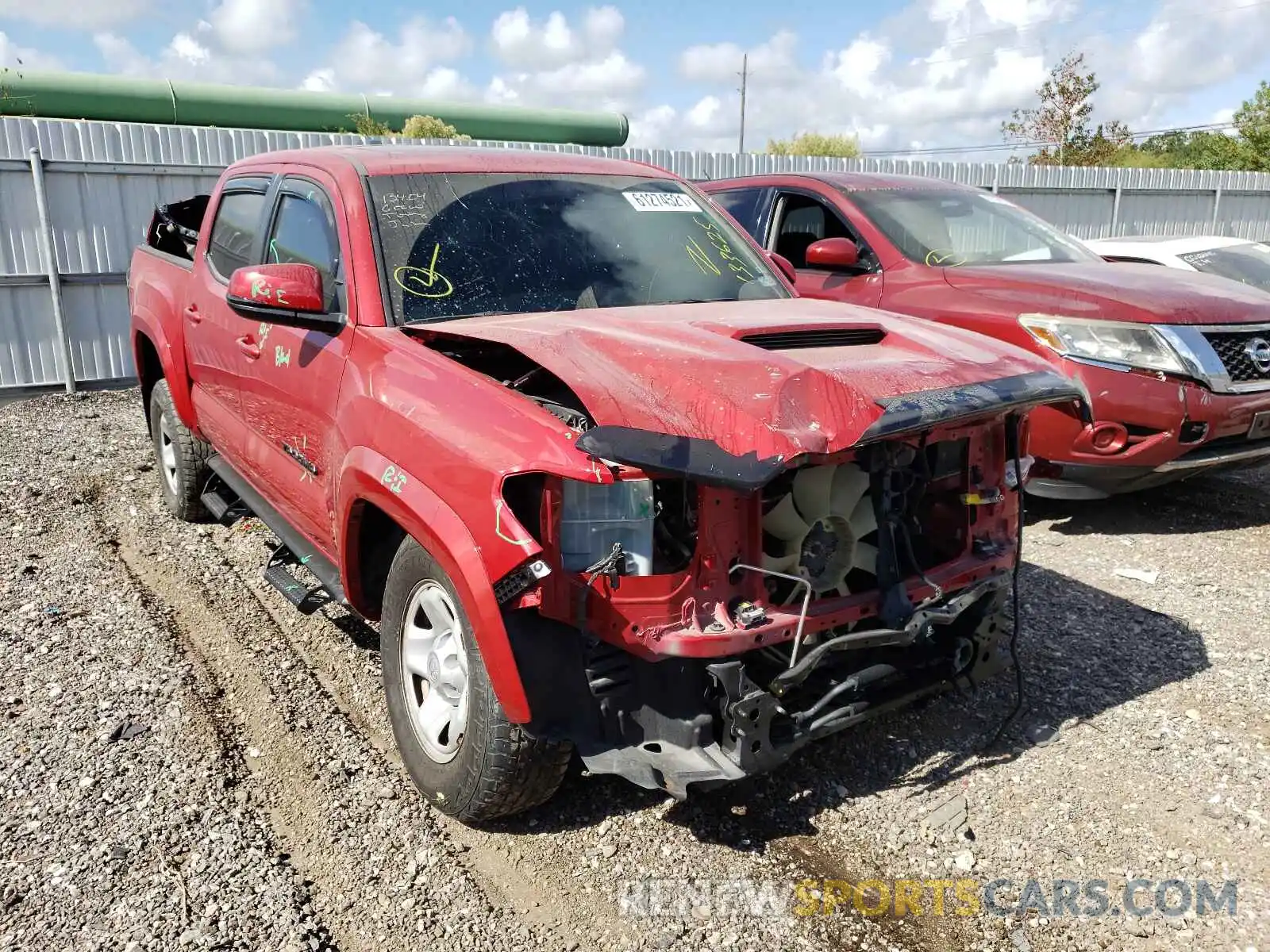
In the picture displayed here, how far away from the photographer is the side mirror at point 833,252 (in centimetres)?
570

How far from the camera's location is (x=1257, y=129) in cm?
3575

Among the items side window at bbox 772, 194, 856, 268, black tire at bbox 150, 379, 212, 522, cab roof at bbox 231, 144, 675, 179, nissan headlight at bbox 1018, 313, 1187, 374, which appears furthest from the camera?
side window at bbox 772, 194, 856, 268

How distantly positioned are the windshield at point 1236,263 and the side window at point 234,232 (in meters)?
7.89

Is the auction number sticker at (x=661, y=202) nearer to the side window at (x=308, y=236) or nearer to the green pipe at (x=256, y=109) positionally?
the side window at (x=308, y=236)

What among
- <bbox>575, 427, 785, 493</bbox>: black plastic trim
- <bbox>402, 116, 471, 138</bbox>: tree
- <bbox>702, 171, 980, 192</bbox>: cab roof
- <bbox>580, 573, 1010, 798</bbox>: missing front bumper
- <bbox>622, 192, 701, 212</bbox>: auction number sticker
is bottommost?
<bbox>580, 573, 1010, 798</bbox>: missing front bumper

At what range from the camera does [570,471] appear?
2.34m

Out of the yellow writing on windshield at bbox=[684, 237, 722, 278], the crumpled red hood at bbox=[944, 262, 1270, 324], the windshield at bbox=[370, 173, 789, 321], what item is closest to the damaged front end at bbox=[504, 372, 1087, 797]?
the windshield at bbox=[370, 173, 789, 321]

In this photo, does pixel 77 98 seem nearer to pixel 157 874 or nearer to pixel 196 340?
pixel 196 340

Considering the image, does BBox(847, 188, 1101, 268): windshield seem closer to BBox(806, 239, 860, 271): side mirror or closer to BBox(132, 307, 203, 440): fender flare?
BBox(806, 239, 860, 271): side mirror

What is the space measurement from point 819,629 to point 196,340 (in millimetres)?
3610

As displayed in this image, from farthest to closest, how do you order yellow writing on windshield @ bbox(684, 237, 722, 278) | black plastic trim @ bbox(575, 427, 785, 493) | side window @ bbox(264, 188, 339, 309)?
yellow writing on windshield @ bbox(684, 237, 722, 278) → side window @ bbox(264, 188, 339, 309) → black plastic trim @ bbox(575, 427, 785, 493)

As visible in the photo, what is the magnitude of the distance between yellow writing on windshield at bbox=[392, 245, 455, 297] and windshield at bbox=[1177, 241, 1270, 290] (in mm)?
7749

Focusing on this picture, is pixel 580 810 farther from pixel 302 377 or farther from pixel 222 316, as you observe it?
pixel 222 316

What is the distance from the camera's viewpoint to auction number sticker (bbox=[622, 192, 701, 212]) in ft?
13.0
